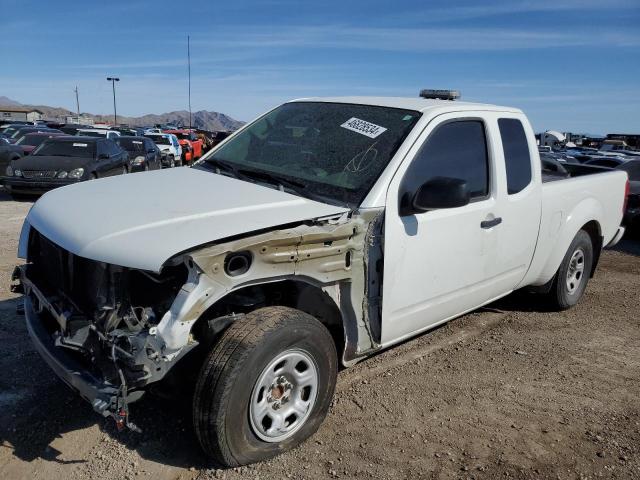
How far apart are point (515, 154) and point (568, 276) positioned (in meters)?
1.76

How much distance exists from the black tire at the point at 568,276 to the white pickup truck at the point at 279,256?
35.3 inches

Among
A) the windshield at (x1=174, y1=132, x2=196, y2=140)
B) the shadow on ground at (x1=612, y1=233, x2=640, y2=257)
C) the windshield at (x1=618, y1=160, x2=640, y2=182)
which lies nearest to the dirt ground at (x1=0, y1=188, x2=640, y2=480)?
the shadow on ground at (x1=612, y1=233, x2=640, y2=257)

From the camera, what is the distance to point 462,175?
3.89 m

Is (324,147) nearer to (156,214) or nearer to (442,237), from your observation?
(442,237)

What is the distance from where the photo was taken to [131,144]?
62.8 ft

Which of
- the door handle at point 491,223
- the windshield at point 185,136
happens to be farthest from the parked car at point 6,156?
the windshield at point 185,136

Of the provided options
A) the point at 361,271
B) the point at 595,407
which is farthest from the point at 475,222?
the point at 595,407

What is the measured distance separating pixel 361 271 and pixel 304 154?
3.35 feet

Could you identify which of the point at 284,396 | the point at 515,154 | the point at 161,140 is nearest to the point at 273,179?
the point at 284,396

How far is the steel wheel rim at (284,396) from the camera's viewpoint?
2.89 metres

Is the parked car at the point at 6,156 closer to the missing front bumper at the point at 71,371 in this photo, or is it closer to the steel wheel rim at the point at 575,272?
the missing front bumper at the point at 71,371

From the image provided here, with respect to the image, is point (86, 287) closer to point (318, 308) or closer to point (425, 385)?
point (318, 308)

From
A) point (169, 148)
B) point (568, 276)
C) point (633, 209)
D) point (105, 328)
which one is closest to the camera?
point (105, 328)

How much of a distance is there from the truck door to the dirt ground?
51 cm
